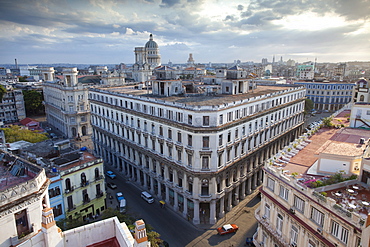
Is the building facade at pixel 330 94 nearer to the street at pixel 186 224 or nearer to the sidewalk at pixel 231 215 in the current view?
the sidewalk at pixel 231 215

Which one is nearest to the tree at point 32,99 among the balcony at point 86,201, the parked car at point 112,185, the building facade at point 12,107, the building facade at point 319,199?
the building facade at point 12,107

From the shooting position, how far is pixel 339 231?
2327 cm

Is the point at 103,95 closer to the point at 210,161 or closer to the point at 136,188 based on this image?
the point at 136,188

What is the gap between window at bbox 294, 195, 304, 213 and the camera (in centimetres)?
2745

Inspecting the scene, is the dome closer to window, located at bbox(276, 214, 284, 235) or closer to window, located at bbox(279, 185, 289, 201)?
window, located at bbox(279, 185, 289, 201)

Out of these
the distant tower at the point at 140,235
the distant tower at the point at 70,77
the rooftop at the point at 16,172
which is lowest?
the distant tower at the point at 140,235

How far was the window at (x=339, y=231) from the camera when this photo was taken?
22.7 meters

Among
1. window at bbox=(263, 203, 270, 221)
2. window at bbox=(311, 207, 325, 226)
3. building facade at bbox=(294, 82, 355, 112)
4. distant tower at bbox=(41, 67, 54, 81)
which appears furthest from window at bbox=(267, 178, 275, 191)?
distant tower at bbox=(41, 67, 54, 81)

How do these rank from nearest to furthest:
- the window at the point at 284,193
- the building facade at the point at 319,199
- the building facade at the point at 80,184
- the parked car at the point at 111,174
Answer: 1. the building facade at the point at 319,199
2. the window at the point at 284,193
3. the building facade at the point at 80,184
4. the parked car at the point at 111,174

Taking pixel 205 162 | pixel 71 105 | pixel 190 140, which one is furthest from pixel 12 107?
pixel 205 162

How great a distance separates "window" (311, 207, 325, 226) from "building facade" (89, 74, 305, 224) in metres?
19.7

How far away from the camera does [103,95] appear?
6962cm

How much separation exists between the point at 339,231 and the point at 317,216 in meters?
2.50

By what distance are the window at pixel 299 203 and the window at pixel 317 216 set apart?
1347 millimetres
